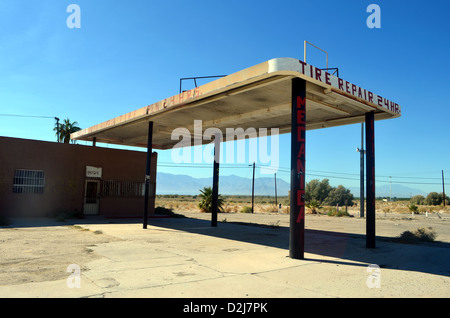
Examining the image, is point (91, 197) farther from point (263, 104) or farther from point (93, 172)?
point (263, 104)

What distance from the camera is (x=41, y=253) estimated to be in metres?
8.98

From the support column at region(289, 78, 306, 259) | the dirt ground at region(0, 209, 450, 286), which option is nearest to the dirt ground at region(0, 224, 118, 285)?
Answer: the dirt ground at region(0, 209, 450, 286)

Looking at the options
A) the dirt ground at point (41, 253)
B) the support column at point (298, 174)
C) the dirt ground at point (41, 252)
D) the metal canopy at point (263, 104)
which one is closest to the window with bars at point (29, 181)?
the metal canopy at point (263, 104)

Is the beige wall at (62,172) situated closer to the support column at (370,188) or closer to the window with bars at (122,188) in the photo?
the window with bars at (122,188)

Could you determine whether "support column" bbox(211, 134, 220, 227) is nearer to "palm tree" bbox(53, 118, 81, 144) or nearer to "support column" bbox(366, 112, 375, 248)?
"support column" bbox(366, 112, 375, 248)

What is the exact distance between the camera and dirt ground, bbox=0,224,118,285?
659 centimetres

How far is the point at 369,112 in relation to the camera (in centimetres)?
1199

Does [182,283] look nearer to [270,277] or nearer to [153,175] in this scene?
[270,277]

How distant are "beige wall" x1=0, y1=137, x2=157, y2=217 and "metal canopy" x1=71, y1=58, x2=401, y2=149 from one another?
174 inches

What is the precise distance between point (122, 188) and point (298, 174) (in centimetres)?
1732

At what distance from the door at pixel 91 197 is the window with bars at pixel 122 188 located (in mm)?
441

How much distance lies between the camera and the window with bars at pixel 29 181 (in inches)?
773

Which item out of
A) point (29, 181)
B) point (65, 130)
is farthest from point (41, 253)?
point (65, 130)
